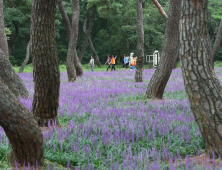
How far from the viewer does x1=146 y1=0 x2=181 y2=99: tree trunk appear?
7.05m

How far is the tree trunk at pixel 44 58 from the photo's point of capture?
437cm

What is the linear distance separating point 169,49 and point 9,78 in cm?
461

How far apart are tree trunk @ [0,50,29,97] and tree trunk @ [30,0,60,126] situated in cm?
282

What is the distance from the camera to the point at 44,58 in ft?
14.8

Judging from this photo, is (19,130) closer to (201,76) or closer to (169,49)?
(201,76)

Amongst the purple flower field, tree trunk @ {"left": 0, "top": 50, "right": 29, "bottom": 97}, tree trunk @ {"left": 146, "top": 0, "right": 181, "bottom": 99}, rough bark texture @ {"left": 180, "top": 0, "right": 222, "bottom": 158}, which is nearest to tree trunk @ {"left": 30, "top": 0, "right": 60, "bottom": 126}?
the purple flower field

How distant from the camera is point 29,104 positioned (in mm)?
6539

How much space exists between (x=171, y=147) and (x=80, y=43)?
4534cm

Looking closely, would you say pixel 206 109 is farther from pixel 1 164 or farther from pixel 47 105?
pixel 47 105

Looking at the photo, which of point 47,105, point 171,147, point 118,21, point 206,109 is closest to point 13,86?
point 47,105

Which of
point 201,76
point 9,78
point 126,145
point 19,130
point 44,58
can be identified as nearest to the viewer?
point 19,130

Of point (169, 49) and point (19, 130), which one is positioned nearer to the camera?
point (19, 130)

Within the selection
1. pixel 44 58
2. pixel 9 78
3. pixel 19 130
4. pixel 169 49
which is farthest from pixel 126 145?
pixel 9 78

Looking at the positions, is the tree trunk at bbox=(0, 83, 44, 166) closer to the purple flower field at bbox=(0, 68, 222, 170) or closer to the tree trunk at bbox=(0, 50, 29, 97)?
the purple flower field at bbox=(0, 68, 222, 170)
